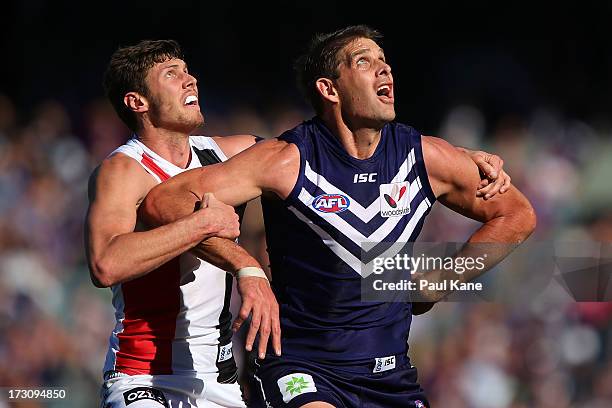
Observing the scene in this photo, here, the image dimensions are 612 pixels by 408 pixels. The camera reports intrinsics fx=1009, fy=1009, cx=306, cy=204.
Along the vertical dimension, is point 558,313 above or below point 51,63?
below

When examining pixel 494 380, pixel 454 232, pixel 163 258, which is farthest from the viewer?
pixel 454 232

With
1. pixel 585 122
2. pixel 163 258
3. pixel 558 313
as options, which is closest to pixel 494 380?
pixel 558 313

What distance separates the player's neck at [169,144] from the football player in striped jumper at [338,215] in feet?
1.38

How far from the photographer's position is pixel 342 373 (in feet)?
15.8

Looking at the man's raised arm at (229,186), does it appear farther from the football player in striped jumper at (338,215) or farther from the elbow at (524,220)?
the elbow at (524,220)

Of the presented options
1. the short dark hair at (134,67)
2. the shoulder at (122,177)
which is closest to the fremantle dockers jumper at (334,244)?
the shoulder at (122,177)

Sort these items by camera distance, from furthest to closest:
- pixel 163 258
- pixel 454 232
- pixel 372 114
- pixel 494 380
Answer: pixel 454 232
pixel 494 380
pixel 372 114
pixel 163 258

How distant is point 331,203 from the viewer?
193 inches

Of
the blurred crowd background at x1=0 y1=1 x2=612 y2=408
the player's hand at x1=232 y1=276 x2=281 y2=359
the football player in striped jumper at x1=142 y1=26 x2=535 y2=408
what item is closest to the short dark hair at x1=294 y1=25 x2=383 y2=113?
the football player in striped jumper at x1=142 y1=26 x2=535 y2=408

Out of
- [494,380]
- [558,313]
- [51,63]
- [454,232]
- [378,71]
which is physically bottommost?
[494,380]

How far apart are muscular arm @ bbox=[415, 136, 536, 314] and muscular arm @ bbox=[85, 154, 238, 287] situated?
1.14 m

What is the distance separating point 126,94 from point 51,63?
5571 millimetres

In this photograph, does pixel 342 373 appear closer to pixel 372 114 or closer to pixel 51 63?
pixel 372 114

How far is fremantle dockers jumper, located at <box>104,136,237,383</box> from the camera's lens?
16.6ft
